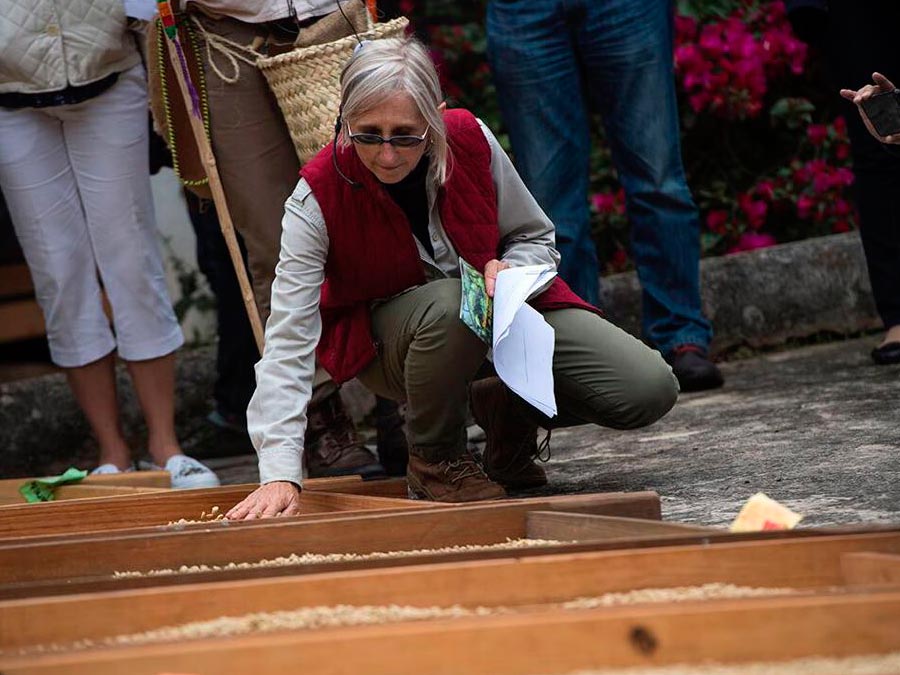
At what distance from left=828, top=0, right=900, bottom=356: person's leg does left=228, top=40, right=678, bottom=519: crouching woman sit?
147 centimetres

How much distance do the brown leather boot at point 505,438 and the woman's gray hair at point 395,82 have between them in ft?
1.77

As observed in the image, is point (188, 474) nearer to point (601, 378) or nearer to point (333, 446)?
point (333, 446)

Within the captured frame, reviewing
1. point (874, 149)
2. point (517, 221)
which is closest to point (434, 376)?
point (517, 221)

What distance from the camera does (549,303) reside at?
10.4 feet

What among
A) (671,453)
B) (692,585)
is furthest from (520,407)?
(692,585)

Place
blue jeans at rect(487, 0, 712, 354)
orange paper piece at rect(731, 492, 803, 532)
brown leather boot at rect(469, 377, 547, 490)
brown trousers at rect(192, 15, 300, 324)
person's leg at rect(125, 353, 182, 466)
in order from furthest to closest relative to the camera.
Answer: blue jeans at rect(487, 0, 712, 354) < person's leg at rect(125, 353, 182, 466) < brown trousers at rect(192, 15, 300, 324) < brown leather boot at rect(469, 377, 547, 490) < orange paper piece at rect(731, 492, 803, 532)

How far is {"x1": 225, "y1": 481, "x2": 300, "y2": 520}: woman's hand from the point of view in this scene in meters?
2.84

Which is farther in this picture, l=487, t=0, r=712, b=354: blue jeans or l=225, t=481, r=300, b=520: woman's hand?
l=487, t=0, r=712, b=354: blue jeans

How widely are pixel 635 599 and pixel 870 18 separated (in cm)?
273

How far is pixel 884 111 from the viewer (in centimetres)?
319

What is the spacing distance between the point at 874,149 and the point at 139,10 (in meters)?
2.14

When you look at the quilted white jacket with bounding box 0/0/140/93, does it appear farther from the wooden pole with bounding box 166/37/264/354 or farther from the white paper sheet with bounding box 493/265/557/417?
the white paper sheet with bounding box 493/265/557/417

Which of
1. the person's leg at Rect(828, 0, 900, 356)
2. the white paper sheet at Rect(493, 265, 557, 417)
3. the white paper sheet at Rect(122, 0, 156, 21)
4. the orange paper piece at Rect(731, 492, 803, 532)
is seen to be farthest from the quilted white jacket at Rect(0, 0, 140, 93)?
the orange paper piece at Rect(731, 492, 803, 532)

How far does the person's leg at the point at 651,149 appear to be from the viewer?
14.2 feet
